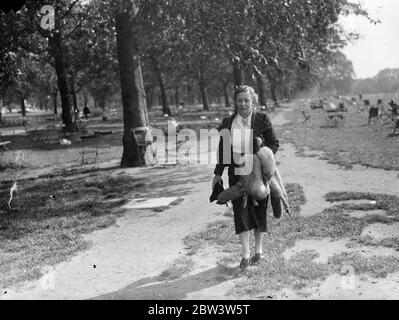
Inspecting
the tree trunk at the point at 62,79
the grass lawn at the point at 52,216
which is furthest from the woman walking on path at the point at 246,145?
the tree trunk at the point at 62,79

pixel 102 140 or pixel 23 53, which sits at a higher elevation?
pixel 23 53

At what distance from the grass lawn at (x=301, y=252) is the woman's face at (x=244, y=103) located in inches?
69.4

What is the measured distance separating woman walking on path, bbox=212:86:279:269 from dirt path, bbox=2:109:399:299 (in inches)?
21.2

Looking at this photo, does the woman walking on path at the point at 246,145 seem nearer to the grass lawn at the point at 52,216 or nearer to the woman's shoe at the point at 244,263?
the woman's shoe at the point at 244,263

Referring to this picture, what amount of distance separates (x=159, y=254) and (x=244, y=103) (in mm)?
2388

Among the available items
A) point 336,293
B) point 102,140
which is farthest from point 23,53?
point 336,293

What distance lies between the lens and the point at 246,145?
5836 mm

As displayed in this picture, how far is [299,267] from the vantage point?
226 inches

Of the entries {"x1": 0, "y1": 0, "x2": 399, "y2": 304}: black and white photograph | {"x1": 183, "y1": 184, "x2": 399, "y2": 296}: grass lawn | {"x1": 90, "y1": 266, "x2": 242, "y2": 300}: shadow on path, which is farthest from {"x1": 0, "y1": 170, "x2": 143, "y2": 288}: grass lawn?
{"x1": 183, "y1": 184, "x2": 399, "y2": 296}: grass lawn

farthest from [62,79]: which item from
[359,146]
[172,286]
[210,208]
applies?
[172,286]

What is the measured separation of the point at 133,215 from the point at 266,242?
3176 millimetres

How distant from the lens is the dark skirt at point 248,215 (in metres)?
5.90

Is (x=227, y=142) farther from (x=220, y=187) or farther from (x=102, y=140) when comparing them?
(x=102, y=140)
